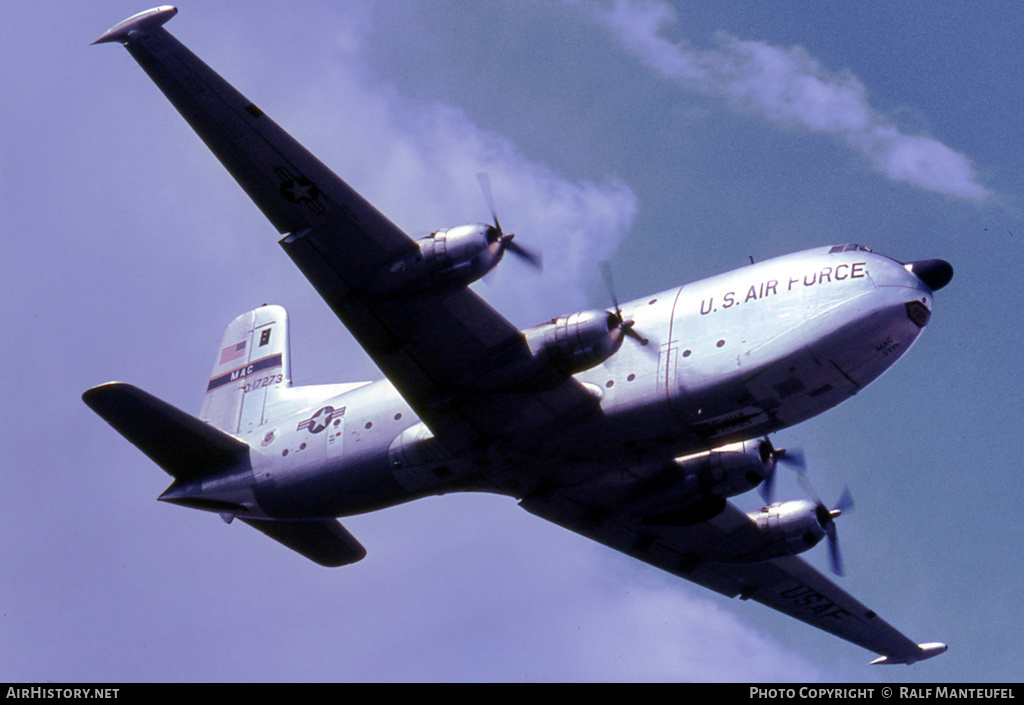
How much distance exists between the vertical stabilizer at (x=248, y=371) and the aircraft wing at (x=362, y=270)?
9.83m

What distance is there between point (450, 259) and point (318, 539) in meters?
12.2

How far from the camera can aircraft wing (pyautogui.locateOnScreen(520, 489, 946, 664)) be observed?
29.1 m

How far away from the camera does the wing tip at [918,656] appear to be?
3438 cm

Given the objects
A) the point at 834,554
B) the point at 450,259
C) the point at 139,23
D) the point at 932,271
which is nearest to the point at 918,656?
the point at 834,554

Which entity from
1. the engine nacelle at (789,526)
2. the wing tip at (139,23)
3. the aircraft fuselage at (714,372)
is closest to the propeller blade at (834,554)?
the engine nacelle at (789,526)

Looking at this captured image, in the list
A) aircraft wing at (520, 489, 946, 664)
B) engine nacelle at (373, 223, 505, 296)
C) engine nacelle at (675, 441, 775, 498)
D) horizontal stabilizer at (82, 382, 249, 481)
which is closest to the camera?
engine nacelle at (373, 223, 505, 296)

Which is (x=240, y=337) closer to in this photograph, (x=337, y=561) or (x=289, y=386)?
(x=289, y=386)

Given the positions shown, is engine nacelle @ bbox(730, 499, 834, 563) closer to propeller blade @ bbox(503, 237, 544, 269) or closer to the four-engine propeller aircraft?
the four-engine propeller aircraft

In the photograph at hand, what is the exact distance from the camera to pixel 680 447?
24609 millimetres

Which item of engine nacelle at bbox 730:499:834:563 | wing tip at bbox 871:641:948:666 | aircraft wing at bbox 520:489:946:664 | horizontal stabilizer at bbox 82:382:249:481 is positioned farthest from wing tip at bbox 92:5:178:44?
wing tip at bbox 871:641:948:666

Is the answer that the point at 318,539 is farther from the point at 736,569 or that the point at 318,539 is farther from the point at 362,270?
the point at 736,569

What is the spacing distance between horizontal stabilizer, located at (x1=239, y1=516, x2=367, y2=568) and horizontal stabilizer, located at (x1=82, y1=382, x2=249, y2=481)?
2.00 m

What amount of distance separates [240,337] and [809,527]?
19.5 m
